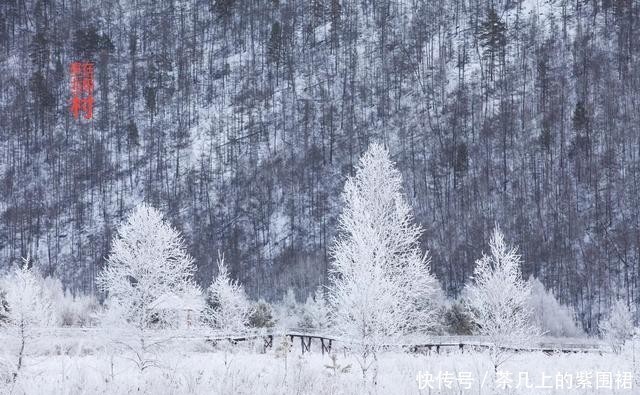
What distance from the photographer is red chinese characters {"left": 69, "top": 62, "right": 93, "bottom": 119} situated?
112m

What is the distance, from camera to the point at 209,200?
96.6m

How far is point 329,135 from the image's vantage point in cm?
10288

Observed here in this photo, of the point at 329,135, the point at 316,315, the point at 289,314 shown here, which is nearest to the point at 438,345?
the point at 316,315

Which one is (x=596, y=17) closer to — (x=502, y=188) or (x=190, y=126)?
(x=502, y=188)

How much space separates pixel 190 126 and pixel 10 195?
32309 mm

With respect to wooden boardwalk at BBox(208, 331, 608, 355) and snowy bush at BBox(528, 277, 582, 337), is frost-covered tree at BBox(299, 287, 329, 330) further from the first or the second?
snowy bush at BBox(528, 277, 582, 337)

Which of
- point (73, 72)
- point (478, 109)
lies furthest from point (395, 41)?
point (73, 72)

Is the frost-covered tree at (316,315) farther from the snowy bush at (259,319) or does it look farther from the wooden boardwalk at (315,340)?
the snowy bush at (259,319)

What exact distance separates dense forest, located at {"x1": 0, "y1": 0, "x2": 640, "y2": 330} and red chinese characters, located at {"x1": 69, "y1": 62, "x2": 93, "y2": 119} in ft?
6.35

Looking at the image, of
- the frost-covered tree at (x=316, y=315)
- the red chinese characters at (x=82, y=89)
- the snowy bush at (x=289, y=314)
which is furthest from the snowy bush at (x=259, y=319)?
the red chinese characters at (x=82, y=89)

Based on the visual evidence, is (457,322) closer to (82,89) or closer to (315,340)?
(315,340)

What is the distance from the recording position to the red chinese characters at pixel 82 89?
369ft

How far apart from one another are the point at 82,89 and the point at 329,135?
52078 millimetres

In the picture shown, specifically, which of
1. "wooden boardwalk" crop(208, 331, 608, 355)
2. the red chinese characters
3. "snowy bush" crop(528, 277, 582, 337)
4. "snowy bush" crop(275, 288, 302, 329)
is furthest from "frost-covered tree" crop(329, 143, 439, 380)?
the red chinese characters
